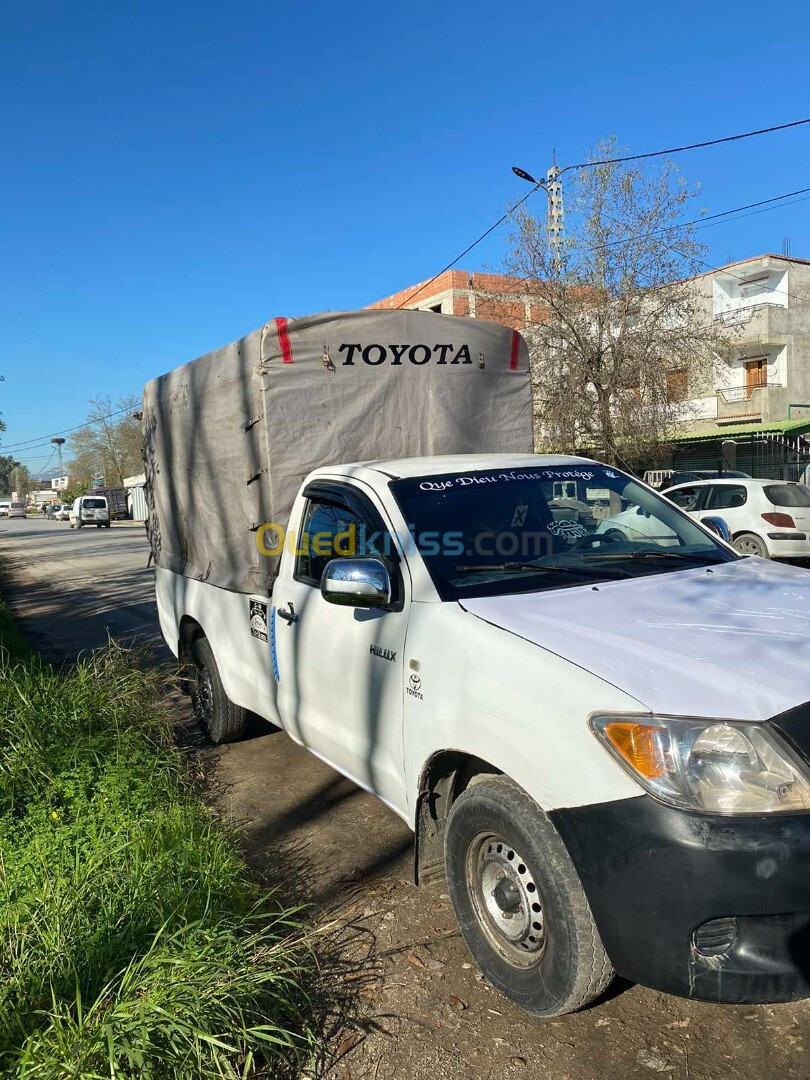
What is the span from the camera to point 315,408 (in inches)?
188

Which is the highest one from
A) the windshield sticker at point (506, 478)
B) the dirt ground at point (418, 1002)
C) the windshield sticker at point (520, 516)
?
the windshield sticker at point (506, 478)

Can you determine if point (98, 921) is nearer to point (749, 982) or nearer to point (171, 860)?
point (171, 860)

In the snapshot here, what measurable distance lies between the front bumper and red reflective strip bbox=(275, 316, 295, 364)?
3208mm

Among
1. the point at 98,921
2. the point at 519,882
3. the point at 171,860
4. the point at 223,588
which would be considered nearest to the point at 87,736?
the point at 223,588

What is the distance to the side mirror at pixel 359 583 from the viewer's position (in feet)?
10.4

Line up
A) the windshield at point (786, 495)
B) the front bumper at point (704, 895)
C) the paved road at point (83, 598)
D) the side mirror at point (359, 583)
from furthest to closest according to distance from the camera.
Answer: the windshield at point (786, 495)
the paved road at point (83, 598)
the side mirror at point (359, 583)
the front bumper at point (704, 895)

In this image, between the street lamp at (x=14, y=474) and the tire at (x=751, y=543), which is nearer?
the tire at (x=751, y=543)

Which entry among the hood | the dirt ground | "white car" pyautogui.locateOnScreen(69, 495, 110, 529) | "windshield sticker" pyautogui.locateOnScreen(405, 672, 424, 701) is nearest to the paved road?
the dirt ground

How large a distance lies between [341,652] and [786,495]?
41.4 feet

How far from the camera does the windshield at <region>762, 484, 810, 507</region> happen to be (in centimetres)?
1401

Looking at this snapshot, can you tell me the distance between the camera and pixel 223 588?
5.13 m

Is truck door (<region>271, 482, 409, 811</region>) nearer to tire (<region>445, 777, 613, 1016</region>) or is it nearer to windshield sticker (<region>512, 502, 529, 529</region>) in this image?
tire (<region>445, 777, 613, 1016</region>)

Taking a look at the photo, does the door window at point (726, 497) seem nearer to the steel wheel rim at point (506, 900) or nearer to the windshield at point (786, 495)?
the windshield at point (786, 495)

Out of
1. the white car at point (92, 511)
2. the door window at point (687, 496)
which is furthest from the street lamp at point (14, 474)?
the door window at point (687, 496)
